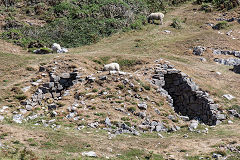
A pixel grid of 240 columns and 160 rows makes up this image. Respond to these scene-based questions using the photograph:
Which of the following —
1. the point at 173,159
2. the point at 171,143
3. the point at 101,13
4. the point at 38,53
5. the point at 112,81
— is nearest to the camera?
the point at 173,159

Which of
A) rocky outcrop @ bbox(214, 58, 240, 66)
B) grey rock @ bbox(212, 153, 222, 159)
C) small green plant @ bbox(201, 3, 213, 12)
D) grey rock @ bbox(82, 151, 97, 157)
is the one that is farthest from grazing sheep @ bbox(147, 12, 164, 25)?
grey rock @ bbox(82, 151, 97, 157)

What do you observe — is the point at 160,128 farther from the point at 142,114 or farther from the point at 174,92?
the point at 174,92

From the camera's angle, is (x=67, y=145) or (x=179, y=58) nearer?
(x=67, y=145)

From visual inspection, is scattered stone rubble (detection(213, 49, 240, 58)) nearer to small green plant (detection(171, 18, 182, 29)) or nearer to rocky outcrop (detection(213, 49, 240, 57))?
rocky outcrop (detection(213, 49, 240, 57))

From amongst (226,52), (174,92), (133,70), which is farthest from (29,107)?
(226,52)

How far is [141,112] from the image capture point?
19.1 m

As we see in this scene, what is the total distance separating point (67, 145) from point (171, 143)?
5.68 meters

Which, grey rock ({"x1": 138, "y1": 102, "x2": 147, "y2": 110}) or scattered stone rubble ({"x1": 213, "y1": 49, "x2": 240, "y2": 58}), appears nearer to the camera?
grey rock ({"x1": 138, "y1": 102, "x2": 147, "y2": 110})

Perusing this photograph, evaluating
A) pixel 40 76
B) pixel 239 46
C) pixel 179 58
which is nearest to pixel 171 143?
pixel 40 76

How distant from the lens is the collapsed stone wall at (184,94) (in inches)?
877

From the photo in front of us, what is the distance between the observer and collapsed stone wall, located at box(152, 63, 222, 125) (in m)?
22.3

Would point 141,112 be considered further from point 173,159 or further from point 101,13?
point 101,13

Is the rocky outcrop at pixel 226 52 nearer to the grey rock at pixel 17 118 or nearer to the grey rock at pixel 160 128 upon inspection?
the grey rock at pixel 160 128

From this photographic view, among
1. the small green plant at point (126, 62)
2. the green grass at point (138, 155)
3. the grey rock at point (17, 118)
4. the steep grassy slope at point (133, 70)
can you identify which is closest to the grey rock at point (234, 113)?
the steep grassy slope at point (133, 70)
